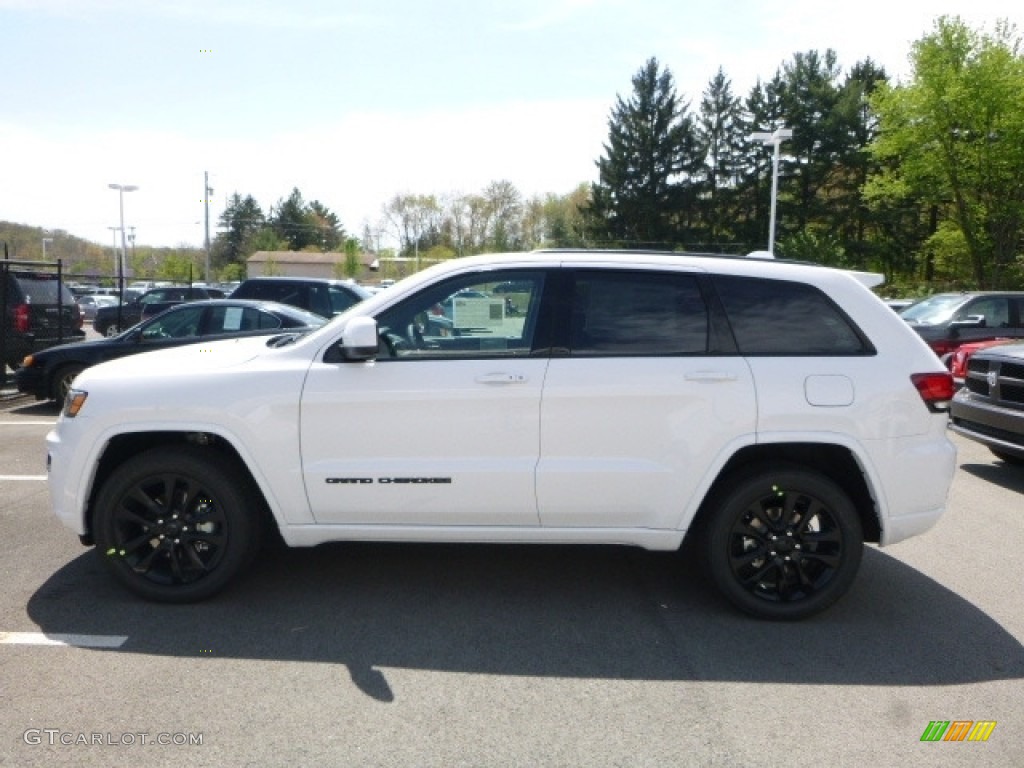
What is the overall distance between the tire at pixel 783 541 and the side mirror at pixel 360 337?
197 cm

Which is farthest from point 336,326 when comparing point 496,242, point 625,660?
point 496,242

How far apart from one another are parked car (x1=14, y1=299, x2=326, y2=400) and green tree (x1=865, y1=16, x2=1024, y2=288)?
35.4 meters

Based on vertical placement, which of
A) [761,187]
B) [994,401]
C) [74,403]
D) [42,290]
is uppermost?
[761,187]

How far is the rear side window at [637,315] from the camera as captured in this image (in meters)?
4.62

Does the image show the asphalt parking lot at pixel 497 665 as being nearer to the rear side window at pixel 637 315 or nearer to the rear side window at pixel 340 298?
the rear side window at pixel 637 315

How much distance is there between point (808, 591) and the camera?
15.4ft

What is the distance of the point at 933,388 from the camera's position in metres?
4.59

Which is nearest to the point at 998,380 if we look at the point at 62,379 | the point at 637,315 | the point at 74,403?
the point at 637,315

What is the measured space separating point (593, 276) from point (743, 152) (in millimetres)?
53436

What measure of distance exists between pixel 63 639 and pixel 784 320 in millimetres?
3960

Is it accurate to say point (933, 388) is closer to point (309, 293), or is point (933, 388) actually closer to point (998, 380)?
point (998, 380)

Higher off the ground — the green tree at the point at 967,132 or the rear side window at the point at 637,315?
the green tree at the point at 967,132

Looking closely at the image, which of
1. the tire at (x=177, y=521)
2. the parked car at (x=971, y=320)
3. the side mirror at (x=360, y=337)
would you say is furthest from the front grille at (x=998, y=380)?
the tire at (x=177, y=521)

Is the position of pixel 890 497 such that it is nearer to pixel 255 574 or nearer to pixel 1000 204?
pixel 255 574
